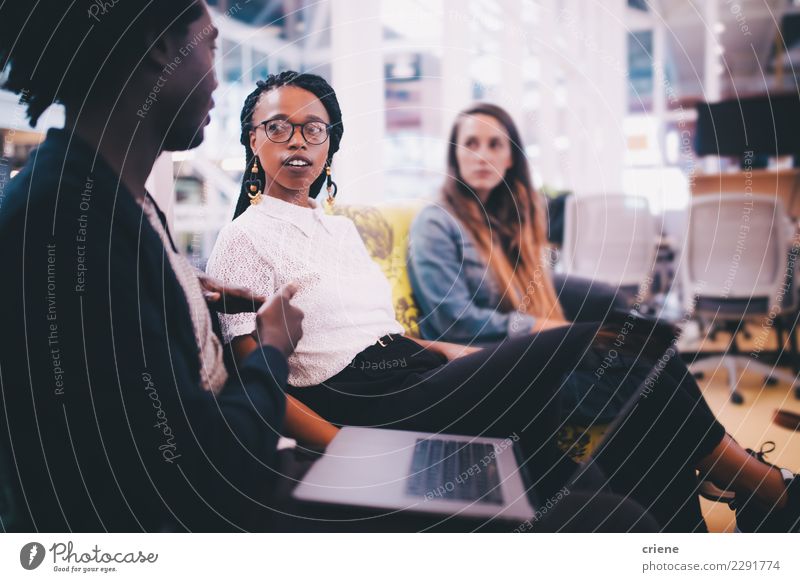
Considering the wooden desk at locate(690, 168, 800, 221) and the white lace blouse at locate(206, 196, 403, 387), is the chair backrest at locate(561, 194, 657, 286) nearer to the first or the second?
the wooden desk at locate(690, 168, 800, 221)

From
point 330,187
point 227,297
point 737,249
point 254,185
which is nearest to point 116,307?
point 227,297

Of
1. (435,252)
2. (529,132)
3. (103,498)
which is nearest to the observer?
(103,498)

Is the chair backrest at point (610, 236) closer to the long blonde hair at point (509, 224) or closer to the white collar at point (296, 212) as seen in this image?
the long blonde hair at point (509, 224)

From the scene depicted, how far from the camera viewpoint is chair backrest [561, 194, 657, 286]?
2.60 m

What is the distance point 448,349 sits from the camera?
1.20m

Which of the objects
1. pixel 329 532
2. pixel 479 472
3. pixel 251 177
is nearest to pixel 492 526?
pixel 479 472

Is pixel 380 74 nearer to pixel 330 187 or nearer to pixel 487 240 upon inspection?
pixel 330 187

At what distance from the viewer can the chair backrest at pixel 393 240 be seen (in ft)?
3.94

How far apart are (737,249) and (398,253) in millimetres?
1924

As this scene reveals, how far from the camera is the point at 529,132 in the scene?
157 centimetres

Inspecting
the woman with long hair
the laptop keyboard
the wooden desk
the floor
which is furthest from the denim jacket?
the wooden desk

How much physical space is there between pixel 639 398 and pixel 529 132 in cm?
77

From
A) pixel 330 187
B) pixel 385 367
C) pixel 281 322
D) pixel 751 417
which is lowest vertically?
pixel 751 417
